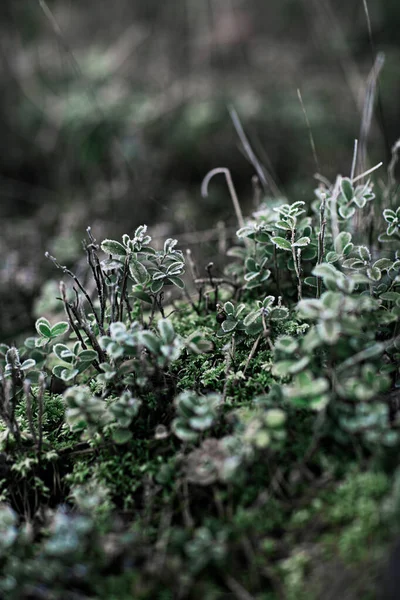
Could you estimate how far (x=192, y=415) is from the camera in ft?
3.67

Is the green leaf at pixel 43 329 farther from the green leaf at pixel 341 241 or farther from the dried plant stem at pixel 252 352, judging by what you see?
the green leaf at pixel 341 241

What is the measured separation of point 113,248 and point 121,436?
1.64 ft

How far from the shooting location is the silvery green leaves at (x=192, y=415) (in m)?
1.08

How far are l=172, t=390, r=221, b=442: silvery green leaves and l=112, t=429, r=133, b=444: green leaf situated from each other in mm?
152

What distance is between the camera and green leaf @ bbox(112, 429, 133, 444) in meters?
1.21

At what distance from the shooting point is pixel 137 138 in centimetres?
376

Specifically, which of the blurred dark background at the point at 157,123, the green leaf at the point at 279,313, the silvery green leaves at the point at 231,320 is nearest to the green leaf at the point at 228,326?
the silvery green leaves at the point at 231,320

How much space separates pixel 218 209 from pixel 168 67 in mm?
2089

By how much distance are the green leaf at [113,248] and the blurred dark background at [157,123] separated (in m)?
1.36

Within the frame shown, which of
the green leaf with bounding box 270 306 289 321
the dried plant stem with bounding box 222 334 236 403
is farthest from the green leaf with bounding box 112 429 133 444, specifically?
the green leaf with bounding box 270 306 289 321

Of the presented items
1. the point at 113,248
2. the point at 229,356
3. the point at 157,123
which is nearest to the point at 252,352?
the point at 229,356

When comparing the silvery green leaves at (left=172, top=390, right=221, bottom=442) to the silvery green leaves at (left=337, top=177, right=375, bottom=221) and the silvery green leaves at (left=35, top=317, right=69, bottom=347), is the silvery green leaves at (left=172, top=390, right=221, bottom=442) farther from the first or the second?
the silvery green leaves at (left=337, top=177, right=375, bottom=221)

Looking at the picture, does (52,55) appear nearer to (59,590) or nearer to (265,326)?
(265,326)

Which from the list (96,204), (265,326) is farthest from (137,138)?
(265,326)
